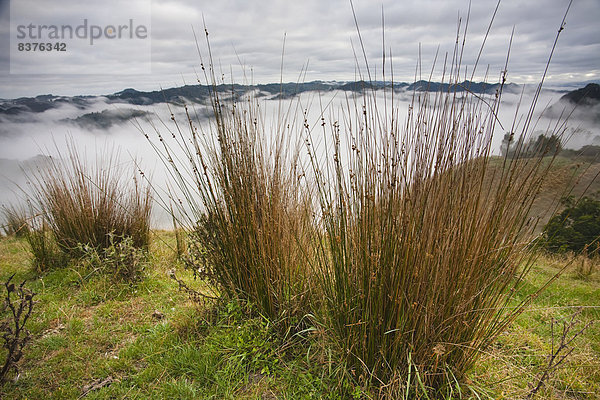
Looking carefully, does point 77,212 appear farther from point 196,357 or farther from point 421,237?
point 421,237

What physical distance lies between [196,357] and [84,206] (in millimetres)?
2780

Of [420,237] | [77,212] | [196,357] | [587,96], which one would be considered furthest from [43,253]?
[587,96]

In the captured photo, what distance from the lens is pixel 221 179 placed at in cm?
247

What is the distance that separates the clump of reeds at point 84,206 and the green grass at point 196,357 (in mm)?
931

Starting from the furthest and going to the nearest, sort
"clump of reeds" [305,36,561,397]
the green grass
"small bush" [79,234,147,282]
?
"small bush" [79,234,147,282]
the green grass
"clump of reeds" [305,36,561,397]

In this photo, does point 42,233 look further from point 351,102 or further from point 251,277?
point 351,102

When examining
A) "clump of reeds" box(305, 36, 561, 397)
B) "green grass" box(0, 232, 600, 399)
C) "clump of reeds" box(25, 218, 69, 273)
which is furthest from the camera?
"clump of reeds" box(25, 218, 69, 273)

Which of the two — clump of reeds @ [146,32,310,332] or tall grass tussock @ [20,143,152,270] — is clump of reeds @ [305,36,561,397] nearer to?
clump of reeds @ [146,32,310,332]

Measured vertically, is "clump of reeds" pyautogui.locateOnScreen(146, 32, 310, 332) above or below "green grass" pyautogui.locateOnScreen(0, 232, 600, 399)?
above

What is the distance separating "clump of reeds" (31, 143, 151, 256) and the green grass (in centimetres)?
93

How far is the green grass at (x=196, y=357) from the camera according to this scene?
6.86 ft

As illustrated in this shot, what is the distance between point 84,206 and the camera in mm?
4160

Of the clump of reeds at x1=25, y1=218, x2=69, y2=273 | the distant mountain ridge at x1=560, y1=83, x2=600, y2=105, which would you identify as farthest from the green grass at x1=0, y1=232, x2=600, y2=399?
the distant mountain ridge at x1=560, y1=83, x2=600, y2=105

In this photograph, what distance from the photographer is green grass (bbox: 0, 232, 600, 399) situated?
209 centimetres
